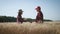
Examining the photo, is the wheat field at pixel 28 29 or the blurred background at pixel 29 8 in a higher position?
the blurred background at pixel 29 8

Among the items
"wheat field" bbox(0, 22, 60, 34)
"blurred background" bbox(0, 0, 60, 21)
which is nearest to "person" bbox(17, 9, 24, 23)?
"blurred background" bbox(0, 0, 60, 21)

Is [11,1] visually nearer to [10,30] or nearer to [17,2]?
[17,2]

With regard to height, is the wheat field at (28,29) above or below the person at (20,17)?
below

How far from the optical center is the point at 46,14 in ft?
4.65

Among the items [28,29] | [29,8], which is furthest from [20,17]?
[28,29]

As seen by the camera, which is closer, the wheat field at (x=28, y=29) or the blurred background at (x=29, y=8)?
the wheat field at (x=28, y=29)

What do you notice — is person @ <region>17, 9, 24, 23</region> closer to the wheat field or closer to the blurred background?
the blurred background

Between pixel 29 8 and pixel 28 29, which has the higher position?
pixel 29 8

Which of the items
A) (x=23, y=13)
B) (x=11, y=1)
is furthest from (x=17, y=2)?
(x=23, y=13)

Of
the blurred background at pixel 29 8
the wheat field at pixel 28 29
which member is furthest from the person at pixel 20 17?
the wheat field at pixel 28 29

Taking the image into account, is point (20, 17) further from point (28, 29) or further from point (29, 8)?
point (28, 29)

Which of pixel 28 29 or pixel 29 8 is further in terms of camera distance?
pixel 29 8

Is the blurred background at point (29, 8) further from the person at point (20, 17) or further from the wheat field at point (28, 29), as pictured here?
the wheat field at point (28, 29)

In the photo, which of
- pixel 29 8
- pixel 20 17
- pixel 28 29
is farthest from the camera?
pixel 29 8
